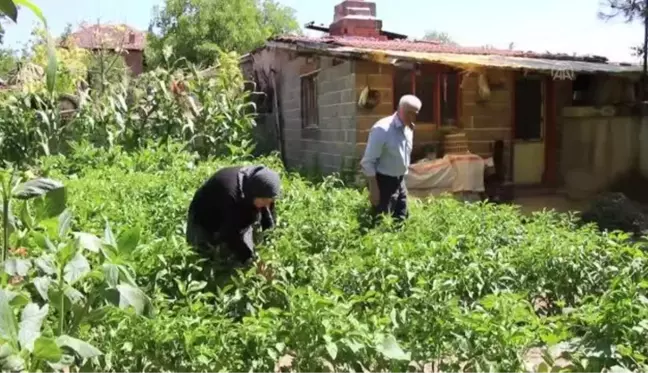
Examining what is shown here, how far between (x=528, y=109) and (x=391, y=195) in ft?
21.4

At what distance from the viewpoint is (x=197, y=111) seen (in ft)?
41.2

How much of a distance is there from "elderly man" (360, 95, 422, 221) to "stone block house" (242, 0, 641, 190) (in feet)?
11.4

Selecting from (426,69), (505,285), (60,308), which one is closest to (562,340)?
(505,285)

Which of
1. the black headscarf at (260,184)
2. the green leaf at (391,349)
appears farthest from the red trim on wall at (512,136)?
the green leaf at (391,349)

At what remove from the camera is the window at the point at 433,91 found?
38.0 ft

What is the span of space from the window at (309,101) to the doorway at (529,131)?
362cm

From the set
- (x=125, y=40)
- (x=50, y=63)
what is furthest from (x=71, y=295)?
(x=125, y=40)

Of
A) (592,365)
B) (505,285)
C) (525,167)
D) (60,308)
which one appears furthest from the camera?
(525,167)

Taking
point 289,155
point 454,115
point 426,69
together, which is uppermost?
point 426,69

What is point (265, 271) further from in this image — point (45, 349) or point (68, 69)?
point (68, 69)

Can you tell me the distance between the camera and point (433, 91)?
11.8 metres

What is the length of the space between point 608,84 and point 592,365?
1104 cm

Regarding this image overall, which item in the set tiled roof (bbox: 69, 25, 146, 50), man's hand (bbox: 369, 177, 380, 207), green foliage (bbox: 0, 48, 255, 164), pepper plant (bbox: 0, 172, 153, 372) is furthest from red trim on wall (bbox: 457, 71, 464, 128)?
pepper plant (bbox: 0, 172, 153, 372)

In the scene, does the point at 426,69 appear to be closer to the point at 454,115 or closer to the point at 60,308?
the point at 454,115
